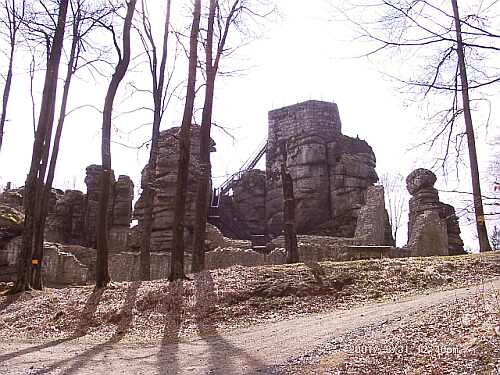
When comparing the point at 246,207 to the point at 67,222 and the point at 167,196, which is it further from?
the point at 67,222

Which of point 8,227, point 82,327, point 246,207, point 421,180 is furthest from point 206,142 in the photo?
point 246,207

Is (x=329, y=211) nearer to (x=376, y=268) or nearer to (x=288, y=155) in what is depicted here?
(x=288, y=155)

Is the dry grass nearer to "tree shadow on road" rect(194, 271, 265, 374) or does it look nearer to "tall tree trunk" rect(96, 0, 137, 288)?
"tree shadow on road" rect(194, 271, 265, 374)

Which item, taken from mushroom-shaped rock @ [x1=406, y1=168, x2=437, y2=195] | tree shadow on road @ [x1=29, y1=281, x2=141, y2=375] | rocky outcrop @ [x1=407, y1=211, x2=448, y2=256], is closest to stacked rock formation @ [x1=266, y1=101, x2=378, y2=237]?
mushroom-shaped rock @ [x1=406, y1=168, x2=437, y2=195]

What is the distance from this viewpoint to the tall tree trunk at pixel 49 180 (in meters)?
16.2

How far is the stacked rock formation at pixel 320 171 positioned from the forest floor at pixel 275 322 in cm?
2520

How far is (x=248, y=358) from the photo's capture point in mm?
7547

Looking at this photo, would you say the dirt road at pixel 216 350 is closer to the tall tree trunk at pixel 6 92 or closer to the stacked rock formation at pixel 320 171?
the tall tree trunk at pixel 6 92

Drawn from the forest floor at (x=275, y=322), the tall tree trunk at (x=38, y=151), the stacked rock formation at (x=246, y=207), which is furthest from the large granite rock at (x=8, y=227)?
the stacked rock formation at (x=246, y=207)

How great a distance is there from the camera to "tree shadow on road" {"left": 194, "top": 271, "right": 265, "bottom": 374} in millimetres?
7100

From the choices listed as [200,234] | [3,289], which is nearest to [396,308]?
[200,234]

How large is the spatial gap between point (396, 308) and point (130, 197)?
85.8 ft

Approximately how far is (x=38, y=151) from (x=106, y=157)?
281cm

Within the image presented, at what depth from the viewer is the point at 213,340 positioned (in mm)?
9477
